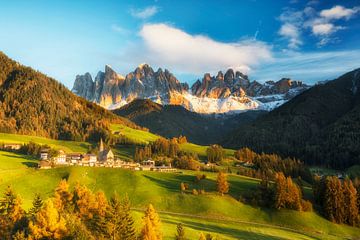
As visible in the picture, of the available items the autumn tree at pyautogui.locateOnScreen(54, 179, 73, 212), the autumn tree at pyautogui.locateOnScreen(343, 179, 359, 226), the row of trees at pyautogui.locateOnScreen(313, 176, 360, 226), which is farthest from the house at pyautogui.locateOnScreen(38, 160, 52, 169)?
the autumn tree at pyautogui.locateOnScreen(343, 179, 359, 226)

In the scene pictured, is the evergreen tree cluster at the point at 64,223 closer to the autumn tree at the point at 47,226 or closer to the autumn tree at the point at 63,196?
the autumn tree at the point at 47,226

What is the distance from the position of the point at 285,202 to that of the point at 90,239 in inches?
3180

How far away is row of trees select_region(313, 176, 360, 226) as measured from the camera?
12225cm

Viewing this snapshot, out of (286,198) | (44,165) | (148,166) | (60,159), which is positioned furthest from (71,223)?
(60,159)

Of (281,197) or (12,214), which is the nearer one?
(12,214)

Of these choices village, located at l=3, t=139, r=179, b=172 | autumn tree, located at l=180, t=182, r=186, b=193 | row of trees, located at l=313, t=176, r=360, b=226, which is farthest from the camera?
village, located at l=3, t=139, r=179, b=172

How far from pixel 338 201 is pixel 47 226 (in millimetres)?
94550

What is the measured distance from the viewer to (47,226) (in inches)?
2454

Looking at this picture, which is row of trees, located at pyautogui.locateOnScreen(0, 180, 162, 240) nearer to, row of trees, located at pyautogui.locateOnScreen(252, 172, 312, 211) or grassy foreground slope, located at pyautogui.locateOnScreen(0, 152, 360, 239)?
grassy foreground slope, located at pyautogui.locateOnScreen(0, 152, 360, 239)

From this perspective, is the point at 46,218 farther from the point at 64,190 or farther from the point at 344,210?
the point at 344,210

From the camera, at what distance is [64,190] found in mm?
87688

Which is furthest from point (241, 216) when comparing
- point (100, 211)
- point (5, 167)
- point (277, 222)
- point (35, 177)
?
point (5, 167)

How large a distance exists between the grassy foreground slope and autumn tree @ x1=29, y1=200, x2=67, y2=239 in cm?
2424

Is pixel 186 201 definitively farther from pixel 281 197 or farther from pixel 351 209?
pixel 351 209
